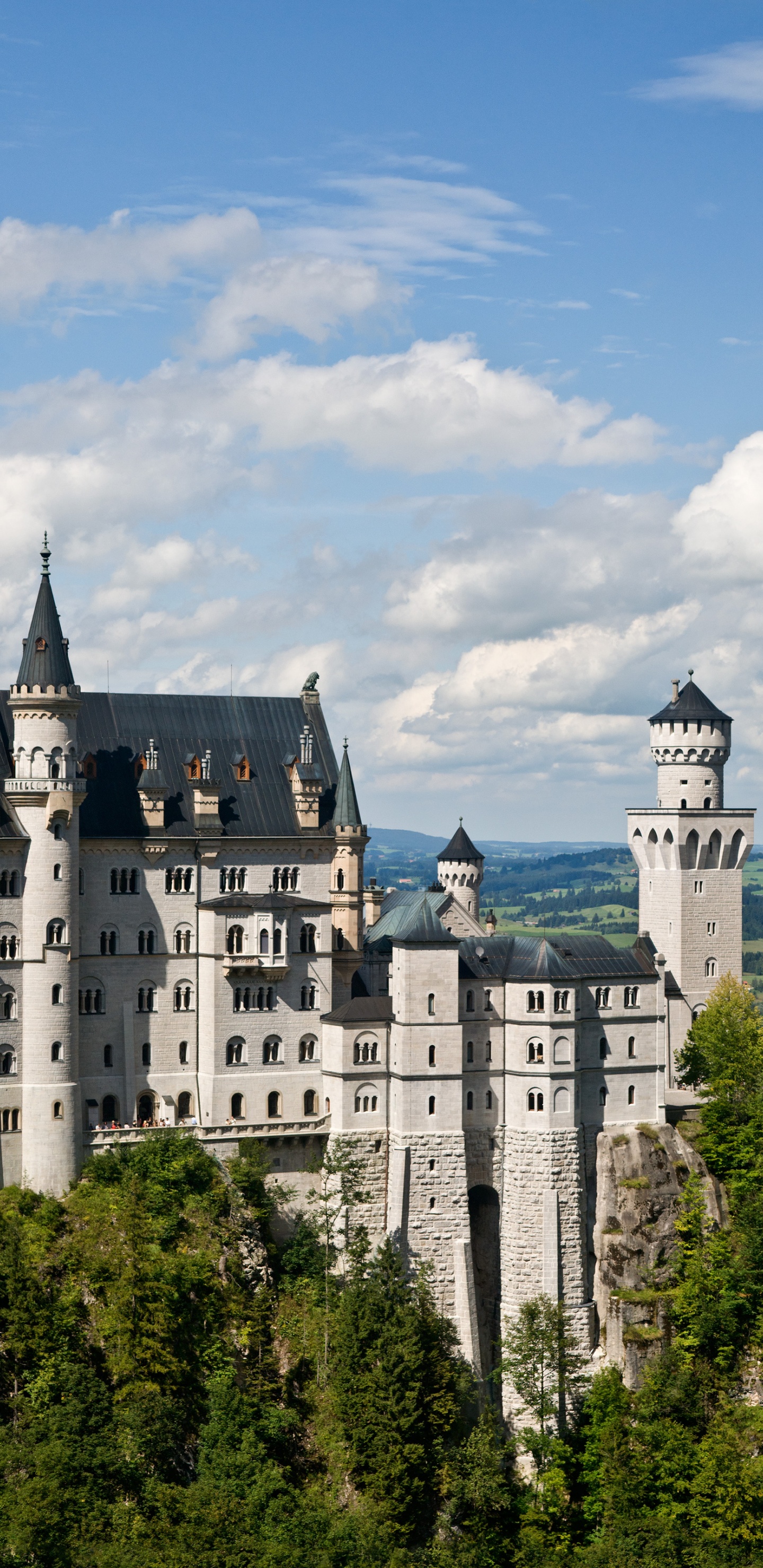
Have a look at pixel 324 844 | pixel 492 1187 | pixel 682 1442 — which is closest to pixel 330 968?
pixel 324 844

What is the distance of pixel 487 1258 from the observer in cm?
10131

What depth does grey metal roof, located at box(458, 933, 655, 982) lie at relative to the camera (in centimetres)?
10056

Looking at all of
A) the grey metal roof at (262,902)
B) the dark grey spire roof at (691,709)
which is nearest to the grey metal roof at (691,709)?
the dark grey spire roof at (691,709)

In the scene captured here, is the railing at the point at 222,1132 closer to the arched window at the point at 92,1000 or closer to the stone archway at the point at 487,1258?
the arched window at the point at 92,1000

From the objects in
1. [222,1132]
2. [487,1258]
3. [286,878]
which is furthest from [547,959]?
[222,1132]

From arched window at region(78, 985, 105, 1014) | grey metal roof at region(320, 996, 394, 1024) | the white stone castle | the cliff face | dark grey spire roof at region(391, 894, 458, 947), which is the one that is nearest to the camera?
the white stone castle

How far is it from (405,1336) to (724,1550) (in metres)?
18.2

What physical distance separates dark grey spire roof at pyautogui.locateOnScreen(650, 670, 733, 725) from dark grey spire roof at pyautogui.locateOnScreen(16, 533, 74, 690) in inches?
1455

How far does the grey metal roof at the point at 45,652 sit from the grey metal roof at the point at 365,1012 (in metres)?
21.6

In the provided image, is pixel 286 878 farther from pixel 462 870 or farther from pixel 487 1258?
pixel 462 870

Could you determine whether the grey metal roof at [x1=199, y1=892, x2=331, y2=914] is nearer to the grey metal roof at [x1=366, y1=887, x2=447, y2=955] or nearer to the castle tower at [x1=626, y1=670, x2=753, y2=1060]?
the grey metal roof at [x1=366, y1=887, x2=447, y2=955]

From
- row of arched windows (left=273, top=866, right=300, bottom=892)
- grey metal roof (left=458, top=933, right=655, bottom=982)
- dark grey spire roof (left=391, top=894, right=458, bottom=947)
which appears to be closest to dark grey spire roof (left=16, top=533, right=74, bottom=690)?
row of arched windows (left=273, top=866, right=300, bottom=892)

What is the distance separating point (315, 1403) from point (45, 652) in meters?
38.3

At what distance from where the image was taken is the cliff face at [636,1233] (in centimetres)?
9850
